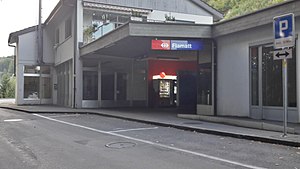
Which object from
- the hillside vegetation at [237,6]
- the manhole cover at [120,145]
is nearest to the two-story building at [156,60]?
the hillside vegetation at [237,6]

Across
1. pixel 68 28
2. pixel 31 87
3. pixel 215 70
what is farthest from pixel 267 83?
pixel 31 87

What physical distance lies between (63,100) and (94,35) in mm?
8243

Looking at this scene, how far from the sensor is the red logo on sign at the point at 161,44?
54.9 ft

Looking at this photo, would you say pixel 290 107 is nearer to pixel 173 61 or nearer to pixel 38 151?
pixel 38 151

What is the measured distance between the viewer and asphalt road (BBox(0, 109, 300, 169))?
7227mm

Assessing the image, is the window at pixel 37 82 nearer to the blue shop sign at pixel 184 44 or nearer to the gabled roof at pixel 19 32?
the gabled roof at pixel 19 32

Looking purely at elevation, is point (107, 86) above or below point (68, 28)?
below

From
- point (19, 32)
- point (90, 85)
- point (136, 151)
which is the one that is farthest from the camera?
point (19, 32)

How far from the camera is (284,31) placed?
1008cm

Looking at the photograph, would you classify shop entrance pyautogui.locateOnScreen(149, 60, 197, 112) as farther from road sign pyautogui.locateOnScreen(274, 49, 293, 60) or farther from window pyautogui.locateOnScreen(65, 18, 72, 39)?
road sign pyautogui.locateOnScreen(274, 49, 293, 60)

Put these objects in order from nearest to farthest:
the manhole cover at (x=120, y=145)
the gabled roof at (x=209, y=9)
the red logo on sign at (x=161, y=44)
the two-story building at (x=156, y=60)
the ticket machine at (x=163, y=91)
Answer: the manhole cover at (x=120, y=145) → the two-story building at (x=156, y=60) → the red logo on sign at (x=161, y=44) → the ticket machine at (x=163, y=91) → the gabled roof at (x=209, y=9)

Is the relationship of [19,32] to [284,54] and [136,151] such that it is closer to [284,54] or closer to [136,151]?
[136,151]

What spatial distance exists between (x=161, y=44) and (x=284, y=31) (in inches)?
292

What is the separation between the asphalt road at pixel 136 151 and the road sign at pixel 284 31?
2.81m
